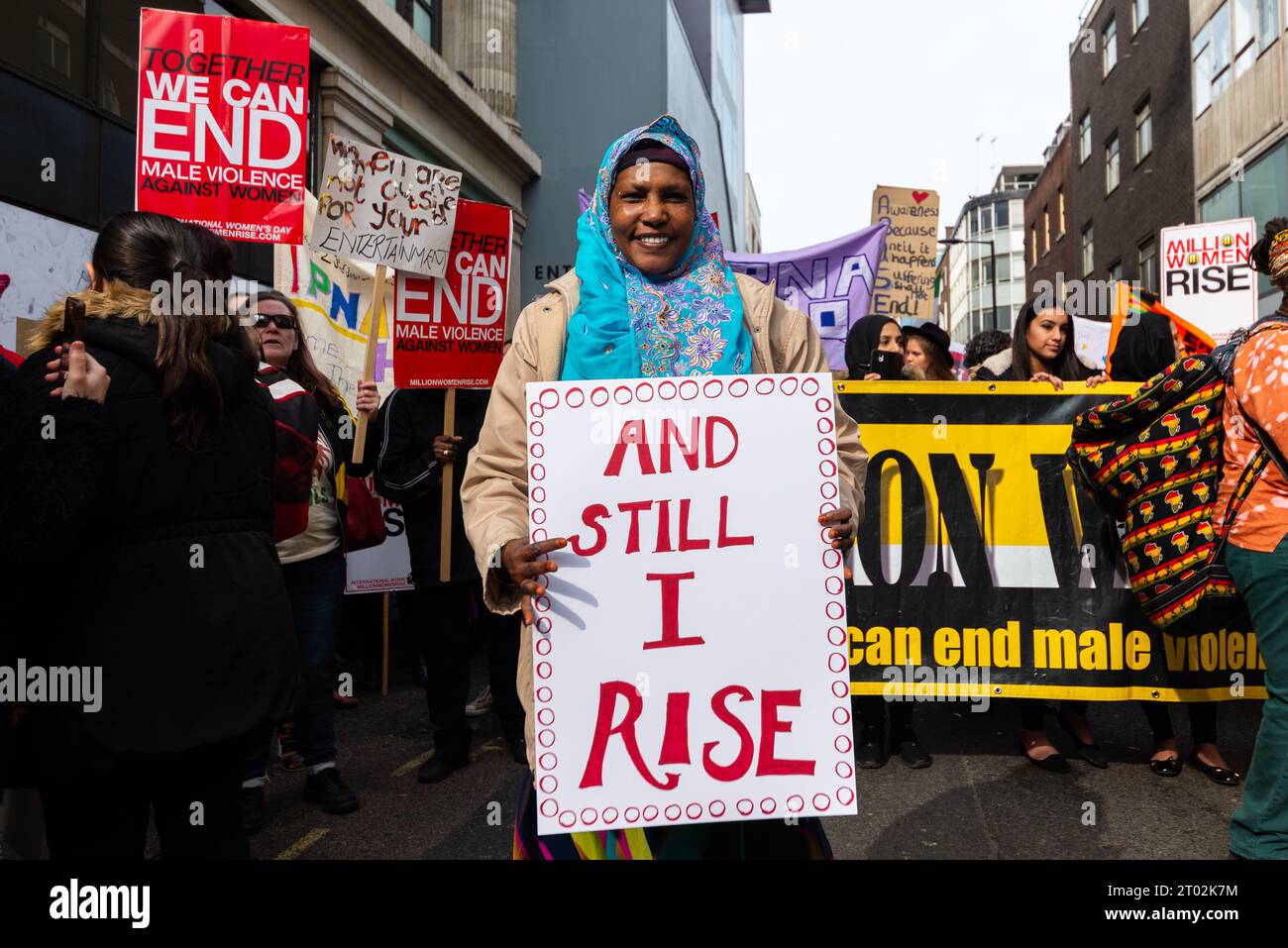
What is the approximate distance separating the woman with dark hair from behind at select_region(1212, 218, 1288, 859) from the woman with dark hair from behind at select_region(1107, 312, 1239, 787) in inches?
48.9

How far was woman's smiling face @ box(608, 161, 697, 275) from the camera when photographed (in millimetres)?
2068

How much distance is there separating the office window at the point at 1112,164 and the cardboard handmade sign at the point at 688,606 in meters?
28.6

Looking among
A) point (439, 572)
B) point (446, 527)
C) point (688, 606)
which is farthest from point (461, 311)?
point (688, 606)

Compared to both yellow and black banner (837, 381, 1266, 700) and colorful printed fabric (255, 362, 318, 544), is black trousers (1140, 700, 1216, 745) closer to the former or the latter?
yellow and black banner (837, 381, 1266, 700)

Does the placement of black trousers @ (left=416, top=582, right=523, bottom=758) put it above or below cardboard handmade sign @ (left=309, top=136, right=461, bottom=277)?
below

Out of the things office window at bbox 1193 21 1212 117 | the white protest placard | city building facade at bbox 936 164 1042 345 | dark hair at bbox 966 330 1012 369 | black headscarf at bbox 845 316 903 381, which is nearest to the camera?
black headscarf at bbox 845 316 903 381

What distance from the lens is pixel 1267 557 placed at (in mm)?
2900

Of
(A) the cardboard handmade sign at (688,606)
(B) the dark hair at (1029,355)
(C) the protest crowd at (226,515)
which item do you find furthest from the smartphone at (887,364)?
(A) the cardboard handmade sign at (688,606)

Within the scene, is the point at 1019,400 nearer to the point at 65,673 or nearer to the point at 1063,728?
the point at 1063,728

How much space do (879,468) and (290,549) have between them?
8.83ft

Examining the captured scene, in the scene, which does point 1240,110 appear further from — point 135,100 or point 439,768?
point 439,768

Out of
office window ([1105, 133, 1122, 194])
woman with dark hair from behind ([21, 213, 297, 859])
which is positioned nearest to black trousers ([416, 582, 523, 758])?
woman with dark hair from behind ([21, 213, 297, 859])

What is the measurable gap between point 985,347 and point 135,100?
6.96 m

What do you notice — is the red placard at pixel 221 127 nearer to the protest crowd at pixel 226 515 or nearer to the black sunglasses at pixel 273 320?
the black sunglasses at pixel 273 320
